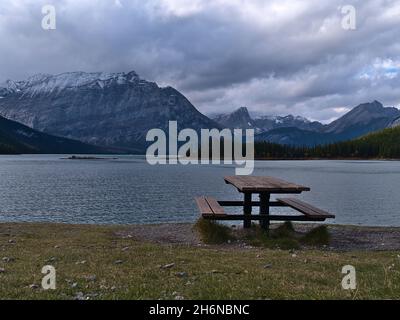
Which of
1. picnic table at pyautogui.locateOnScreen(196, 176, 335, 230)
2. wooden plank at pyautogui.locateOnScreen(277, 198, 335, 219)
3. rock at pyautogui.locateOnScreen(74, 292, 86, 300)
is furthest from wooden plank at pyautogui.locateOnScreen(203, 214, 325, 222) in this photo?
rock at pyautogui.locateOnScreen(74, 292, 86, 300)

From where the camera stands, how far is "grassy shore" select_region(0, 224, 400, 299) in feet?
32.2

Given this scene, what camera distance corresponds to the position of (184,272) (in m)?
12.2

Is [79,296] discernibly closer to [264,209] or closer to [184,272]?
[184,272]

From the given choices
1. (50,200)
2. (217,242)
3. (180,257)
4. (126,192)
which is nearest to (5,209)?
(50,200)

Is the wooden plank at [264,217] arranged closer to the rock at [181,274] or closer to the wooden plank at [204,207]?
the wooden plank at [204,207]

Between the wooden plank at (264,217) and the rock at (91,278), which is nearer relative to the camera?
the rock at (91,278)

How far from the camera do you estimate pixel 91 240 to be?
66.7 feet

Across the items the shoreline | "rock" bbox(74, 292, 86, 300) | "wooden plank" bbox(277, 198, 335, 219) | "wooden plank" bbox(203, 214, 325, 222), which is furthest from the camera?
the shoreline

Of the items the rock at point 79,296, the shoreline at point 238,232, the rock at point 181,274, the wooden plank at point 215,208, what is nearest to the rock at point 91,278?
the rock at point 79,296

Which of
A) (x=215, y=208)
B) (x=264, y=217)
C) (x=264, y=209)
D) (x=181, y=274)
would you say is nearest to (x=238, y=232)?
(x=264, y=209)

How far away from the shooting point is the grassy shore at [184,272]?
9.82m

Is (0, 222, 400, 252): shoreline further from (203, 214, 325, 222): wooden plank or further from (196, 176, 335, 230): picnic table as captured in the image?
(196, 176, 335, 230): picnic table
